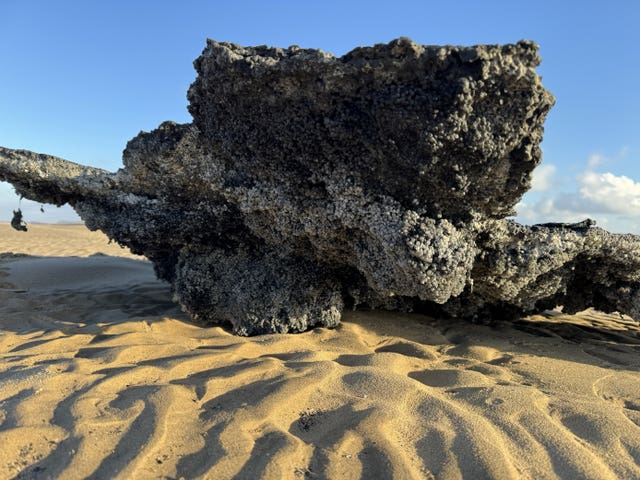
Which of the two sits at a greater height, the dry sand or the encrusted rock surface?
the encrusted rock surface

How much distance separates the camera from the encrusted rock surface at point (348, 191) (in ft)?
10.3

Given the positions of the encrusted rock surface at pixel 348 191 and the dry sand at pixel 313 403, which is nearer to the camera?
the dry sand at pixel 313 403

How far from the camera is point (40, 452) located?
2.08 metres

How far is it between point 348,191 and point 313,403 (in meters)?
1.65

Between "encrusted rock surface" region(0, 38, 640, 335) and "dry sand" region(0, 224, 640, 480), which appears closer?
"dry sand" region(0, 224, 640, 480)

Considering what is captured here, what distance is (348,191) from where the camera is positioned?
359 cm

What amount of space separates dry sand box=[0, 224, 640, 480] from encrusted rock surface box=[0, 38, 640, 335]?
43 centimetres

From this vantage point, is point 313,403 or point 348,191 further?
point 348,191

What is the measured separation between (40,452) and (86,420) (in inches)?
10.2

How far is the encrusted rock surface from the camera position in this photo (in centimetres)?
315

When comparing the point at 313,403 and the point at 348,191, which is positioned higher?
the point at 348,191

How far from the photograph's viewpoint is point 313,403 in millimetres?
2602

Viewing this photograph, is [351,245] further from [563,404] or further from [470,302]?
[563,404]

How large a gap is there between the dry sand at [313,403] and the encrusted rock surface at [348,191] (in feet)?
1.42
